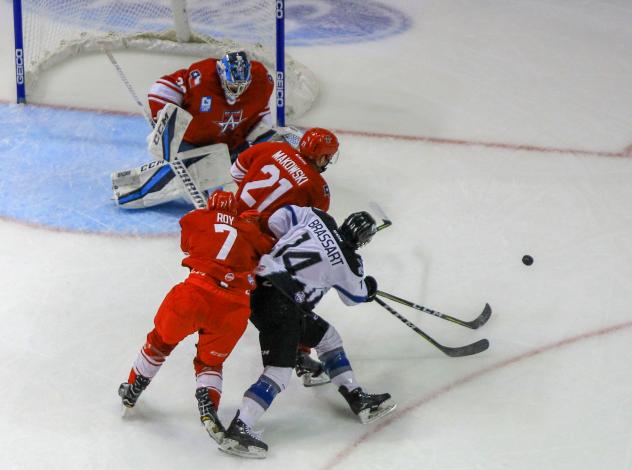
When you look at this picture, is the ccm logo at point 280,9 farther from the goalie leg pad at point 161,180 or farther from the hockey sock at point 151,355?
the hockey sock at point 151,355

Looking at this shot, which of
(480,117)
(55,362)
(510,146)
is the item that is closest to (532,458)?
(55,362)

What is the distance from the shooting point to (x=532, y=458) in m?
3.18

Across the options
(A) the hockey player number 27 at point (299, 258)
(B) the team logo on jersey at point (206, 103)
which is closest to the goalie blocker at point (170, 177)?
(B) the team logo on jersey at point (206, 103)

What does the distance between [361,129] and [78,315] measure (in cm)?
225

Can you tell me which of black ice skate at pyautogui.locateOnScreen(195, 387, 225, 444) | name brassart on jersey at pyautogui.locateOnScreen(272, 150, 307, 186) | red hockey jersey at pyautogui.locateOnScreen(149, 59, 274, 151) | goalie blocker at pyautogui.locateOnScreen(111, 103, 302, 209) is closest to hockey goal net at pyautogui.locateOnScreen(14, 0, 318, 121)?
red hockey jersey at pyautogui.locateOnScreen(149, 59, 274, 151)

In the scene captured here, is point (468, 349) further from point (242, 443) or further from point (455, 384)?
point (242, 443)

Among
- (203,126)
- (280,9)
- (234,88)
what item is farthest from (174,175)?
(280,9)

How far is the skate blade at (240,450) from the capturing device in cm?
308

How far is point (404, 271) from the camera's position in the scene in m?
4.21

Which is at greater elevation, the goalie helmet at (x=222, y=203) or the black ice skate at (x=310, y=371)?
the goalie helmet at (x=222, y=203)

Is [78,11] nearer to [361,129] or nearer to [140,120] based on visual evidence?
[140,120]

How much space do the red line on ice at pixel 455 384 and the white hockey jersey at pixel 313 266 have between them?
1.37 ft

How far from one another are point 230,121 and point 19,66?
1794 millimetres

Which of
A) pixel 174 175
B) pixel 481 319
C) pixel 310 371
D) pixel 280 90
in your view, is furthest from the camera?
pixel 280 90
